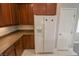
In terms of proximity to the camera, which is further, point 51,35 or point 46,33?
point 46,33

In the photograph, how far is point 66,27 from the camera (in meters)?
0.98

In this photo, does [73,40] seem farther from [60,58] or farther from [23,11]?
[23,11]

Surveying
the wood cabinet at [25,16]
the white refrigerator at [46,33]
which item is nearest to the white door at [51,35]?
the white refrigerator at [46,33]

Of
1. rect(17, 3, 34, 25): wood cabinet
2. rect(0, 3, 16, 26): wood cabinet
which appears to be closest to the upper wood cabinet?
rect(17, 3, 34, 25): wood cabinet

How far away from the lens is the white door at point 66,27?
932mm

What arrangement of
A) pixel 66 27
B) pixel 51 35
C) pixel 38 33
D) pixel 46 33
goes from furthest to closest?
pixel 38 33
pixel 46 33
pixel 51 35
pixel 66 27

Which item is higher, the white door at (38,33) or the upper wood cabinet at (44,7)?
the upper wood cabinet at (44,7)

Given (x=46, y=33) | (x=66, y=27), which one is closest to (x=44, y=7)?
(x=66, y=27)

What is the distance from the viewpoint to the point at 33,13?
1.03 metres

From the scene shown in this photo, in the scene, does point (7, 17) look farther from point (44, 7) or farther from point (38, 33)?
point (44, 7)

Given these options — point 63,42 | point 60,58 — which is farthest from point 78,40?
point 60,58

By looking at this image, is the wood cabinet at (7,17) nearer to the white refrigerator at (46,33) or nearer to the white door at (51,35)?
the white refrigerator at (46,33)

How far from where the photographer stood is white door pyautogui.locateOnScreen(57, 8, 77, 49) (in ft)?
3.06

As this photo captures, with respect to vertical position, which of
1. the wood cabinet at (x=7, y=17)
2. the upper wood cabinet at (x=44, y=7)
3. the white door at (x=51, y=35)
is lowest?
the white door at (x=51, y=35)
